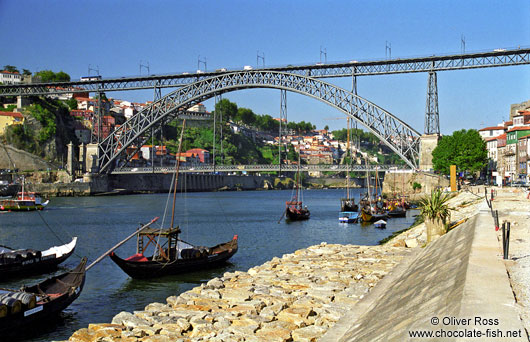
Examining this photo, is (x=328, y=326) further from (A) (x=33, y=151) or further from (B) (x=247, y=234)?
(A) (x=33, y=151)

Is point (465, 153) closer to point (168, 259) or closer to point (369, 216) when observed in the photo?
point (369, 216)

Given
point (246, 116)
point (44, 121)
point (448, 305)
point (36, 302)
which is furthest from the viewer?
point (246, 116)

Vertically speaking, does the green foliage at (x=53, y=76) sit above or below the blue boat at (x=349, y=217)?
above

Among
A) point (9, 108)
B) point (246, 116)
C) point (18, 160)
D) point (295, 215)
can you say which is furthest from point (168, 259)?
point (246, 116)

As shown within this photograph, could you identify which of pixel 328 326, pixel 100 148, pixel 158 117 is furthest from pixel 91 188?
pixel 328 326

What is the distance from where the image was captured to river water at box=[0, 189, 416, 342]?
594 inches

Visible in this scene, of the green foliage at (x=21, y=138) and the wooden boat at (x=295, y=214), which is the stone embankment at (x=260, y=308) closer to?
the wooden boat at (x=295, y=214)

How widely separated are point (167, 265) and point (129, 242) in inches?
391

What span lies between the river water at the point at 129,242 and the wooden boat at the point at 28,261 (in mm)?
393

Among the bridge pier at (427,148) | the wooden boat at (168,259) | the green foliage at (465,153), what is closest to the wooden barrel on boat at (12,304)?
the wooden boat at (168,259)

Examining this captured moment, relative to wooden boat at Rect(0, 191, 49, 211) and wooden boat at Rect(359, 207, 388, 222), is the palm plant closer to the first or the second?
wooden boat at Rect(359, 207, 388, 222)

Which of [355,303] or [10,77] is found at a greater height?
[10,77]

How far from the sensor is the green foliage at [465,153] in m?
56.0

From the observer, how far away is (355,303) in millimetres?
10367
